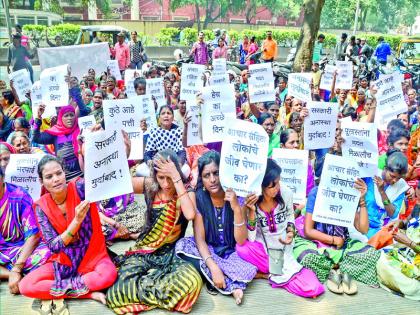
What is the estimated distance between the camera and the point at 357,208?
3727 millimetres

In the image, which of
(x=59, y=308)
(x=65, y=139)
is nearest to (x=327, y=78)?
(x=65, y=139)

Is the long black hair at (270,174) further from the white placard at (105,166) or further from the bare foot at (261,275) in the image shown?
the white placard at (105,166)

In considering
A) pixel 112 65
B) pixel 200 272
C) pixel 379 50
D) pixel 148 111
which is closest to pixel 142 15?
pixel 379 50

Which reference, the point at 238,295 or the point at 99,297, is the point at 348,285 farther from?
the point at 99,297

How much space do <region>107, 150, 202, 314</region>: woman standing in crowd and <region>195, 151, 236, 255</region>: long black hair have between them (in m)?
0.13

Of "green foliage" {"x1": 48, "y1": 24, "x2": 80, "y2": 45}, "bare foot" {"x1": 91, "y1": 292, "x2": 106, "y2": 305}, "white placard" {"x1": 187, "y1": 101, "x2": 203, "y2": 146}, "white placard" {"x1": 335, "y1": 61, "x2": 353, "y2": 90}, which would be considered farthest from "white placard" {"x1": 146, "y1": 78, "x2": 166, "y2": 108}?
"green foliage" {"x1": 48, "y1": 24, "x2": 80, "y2": 45}

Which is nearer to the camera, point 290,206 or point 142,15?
point 290,206

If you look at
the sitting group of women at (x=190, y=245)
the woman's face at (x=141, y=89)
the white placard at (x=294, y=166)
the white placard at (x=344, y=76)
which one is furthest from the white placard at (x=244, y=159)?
the white placard at (x=344, y=76)

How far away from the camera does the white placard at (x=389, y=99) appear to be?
581 cm

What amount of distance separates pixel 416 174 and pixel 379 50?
1194 centimetres

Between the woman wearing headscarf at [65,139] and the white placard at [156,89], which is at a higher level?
the white placard at [156,89]

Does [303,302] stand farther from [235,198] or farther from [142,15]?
[142,15]

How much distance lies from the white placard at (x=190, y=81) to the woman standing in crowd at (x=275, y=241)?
3.57 metres

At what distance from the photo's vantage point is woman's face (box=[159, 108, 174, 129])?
527cm
